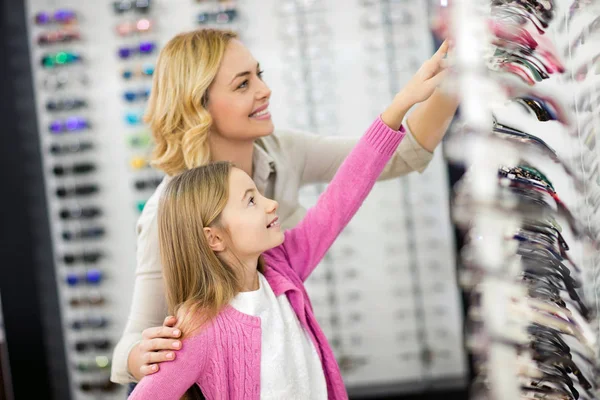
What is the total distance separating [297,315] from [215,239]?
0.85 ft

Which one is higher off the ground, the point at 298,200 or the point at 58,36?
the point at 58,36

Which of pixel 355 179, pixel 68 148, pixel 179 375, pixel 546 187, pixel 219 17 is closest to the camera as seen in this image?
pixel 546 187

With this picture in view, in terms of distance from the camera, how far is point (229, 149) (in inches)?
81.1

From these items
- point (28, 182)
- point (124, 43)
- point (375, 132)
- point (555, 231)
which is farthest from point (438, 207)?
point (555, 231)

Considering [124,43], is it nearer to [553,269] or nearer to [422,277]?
[422,277]

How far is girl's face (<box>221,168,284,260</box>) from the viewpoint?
5.48 ft

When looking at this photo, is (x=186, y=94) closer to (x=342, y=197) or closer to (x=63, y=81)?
(x=342, y=197)

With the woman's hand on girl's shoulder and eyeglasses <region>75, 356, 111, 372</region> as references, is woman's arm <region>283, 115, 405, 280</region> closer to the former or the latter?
the woman's hand on girl's shoulder

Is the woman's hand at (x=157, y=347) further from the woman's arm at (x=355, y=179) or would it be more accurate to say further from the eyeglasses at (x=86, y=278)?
the eyeglasses at (x=86, y=278)

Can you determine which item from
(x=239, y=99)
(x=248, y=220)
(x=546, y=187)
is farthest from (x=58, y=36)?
(x=546, y=187)

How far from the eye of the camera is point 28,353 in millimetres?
4496

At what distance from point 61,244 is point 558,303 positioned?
3935mm

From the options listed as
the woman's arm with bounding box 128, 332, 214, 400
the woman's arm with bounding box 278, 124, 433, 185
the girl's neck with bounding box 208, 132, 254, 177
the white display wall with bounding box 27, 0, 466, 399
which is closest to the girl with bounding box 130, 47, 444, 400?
the woman's arm with bounding box 128, 332, 214, 400

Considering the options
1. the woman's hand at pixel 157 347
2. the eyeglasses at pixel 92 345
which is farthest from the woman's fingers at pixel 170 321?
the eyeglasses at pixel 92 345
